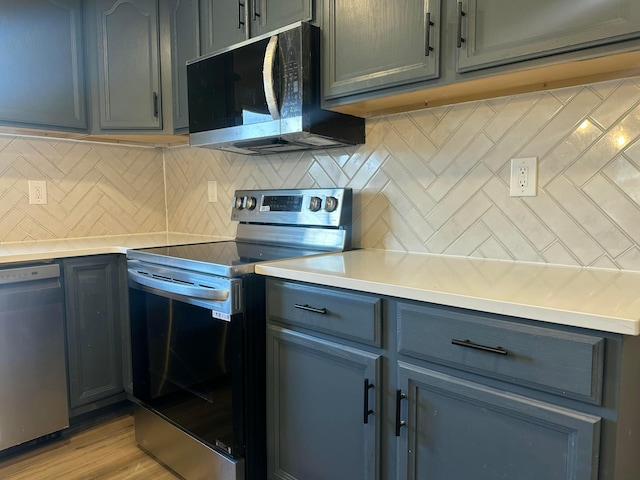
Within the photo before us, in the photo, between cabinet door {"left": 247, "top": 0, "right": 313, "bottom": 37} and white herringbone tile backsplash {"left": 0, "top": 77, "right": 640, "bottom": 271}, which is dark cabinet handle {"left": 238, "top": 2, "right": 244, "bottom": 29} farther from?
white herringbone tile backsplash {"left": 0, "top": 77, "right": 640, "bottom": 271}

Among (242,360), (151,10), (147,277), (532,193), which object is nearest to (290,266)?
(242,360)

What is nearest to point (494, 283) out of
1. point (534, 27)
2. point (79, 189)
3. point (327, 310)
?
point (327, 310)

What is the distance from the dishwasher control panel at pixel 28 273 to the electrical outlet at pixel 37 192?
0.63m

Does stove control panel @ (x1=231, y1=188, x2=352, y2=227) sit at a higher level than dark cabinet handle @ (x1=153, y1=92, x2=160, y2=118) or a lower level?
lower

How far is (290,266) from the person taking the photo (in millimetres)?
1463

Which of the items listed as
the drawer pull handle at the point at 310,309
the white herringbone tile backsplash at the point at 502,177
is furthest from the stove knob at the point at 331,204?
the drawer pull handle at the point at 310,309

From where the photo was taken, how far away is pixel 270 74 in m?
1.64

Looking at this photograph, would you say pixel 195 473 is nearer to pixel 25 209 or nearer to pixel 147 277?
pixel 147 277

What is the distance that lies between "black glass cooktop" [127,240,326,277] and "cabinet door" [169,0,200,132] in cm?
71

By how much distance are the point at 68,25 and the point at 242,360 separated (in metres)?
1.91

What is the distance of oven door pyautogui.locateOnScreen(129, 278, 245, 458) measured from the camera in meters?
1.52

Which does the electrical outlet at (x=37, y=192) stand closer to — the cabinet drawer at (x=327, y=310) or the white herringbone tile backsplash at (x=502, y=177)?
the white herringbone tile backsplash at (x=502, y=177)

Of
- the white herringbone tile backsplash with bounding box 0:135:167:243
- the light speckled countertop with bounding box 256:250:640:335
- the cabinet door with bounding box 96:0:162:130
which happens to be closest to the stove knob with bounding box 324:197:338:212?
Result: the light speckled countertop with bounding box 256:250:640:335

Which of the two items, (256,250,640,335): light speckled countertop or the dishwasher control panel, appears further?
the dishwasher control panel
